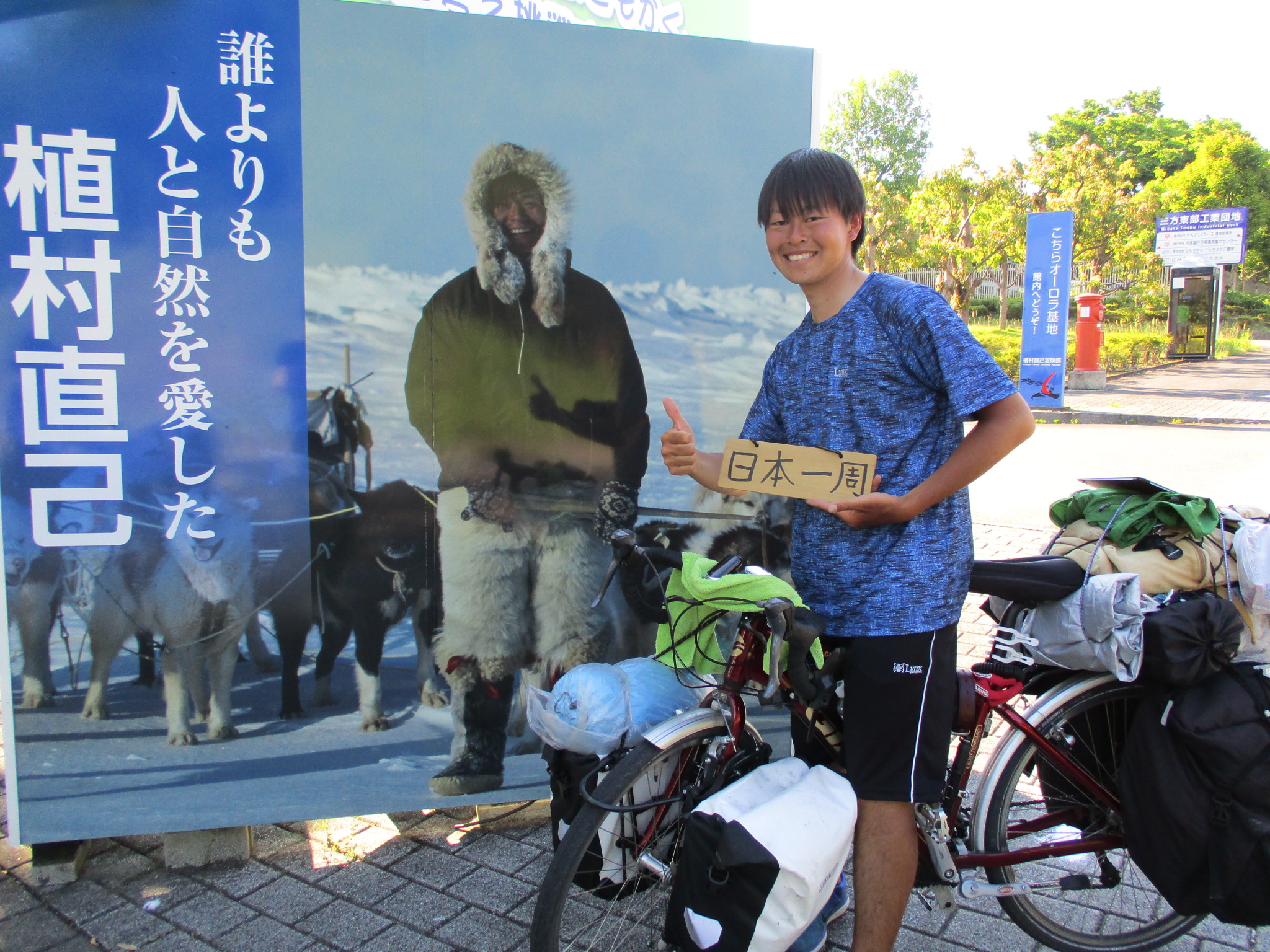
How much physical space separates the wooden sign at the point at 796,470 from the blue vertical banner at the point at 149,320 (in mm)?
1388

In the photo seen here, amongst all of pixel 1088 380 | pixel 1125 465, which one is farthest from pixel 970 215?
pixel 1125 465

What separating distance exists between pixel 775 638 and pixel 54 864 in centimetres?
238

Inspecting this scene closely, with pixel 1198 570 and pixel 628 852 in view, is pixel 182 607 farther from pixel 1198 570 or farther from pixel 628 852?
pixel 1198 570

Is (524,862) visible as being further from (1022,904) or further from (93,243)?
(93,243)

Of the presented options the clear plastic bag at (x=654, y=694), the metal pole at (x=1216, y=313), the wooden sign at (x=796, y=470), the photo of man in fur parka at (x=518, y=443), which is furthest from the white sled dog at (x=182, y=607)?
the metal pole at (x=1216, y=313)

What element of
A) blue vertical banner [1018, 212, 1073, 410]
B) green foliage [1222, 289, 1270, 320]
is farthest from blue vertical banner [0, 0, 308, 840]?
green foliage [1222, 289, 1270, 320]

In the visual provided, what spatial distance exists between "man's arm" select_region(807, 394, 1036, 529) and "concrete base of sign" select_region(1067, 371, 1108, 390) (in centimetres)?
1958

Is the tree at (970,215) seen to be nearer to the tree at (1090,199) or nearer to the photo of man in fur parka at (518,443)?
the tree at (1090,199)

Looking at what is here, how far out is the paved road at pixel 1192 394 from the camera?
1527cm

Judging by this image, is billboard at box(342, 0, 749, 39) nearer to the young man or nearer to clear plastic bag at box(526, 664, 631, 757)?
the young man

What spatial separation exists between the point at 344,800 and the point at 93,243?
1809mm

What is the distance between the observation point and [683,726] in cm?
203

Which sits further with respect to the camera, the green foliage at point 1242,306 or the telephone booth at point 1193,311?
the green foliage at point 1242,306

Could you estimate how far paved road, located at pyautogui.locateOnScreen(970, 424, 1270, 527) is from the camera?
27.3 feet
